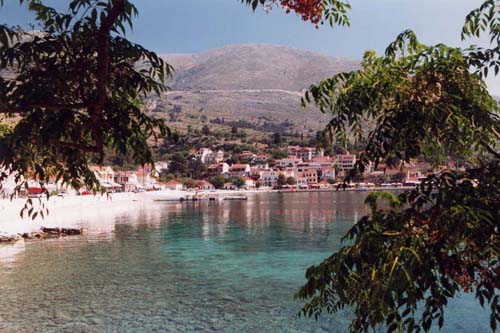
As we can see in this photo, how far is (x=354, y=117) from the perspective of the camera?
132 inches

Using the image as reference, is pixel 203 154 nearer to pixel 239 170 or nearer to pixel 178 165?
pixel 239 170

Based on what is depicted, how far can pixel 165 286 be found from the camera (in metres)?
17.8

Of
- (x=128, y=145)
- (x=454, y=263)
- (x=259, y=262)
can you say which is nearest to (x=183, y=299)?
(x=259, y=262)

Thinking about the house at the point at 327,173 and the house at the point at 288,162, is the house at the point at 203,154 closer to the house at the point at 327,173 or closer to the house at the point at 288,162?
the house at the point at 288,162

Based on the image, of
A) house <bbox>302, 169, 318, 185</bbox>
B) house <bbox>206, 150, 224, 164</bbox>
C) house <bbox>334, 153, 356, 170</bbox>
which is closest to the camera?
house <bbox>334, 153, 356, 170</bbox>

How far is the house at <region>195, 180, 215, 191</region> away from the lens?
438 ft

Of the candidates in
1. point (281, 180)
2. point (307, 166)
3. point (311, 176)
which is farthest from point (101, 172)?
point (307, 166)

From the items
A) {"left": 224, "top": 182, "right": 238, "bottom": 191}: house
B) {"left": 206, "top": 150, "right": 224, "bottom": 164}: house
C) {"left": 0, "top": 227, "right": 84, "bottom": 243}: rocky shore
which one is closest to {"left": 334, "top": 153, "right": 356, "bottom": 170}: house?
{"left": 224, "top": 182, "right": 238, "bottom": 191}: house

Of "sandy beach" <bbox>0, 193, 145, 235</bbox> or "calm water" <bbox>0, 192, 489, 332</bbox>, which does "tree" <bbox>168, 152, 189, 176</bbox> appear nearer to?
"sandy beach" <bbox>0, 193, 145, 235</bbox>

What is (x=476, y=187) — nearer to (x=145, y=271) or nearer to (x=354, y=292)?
(x=354, y=292)

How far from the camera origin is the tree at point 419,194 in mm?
2283

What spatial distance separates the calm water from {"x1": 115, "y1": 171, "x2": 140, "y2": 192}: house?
84960 millimetres

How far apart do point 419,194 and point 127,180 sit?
118 m

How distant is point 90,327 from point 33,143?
425 inches
